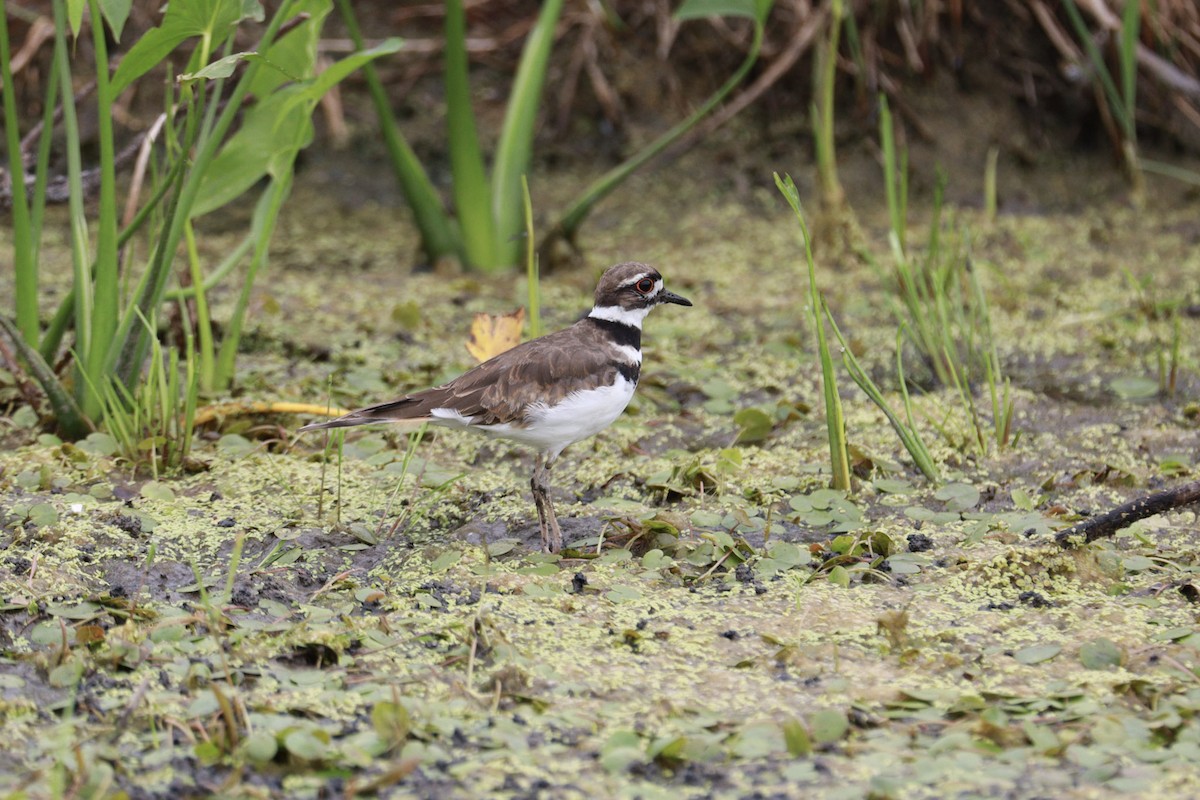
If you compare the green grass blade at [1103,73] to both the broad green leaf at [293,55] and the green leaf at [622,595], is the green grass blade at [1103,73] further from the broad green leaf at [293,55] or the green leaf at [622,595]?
the green leaf at [622,595]

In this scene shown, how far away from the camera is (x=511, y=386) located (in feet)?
12.1

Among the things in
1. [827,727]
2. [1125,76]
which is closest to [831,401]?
[827,727]

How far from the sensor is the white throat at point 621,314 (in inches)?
159

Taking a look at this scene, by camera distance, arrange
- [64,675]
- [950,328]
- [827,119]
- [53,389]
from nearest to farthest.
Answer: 1. [64,675]
2. [53,389]
3. [950,328]
4. [827,119]

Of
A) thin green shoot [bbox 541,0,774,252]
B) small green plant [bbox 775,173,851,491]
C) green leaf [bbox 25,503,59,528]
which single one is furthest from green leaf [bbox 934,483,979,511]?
green leaf [bbox 25,503,59,528]

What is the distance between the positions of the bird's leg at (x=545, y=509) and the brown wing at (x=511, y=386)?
0.17 metres

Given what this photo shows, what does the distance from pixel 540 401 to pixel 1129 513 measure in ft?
4.94

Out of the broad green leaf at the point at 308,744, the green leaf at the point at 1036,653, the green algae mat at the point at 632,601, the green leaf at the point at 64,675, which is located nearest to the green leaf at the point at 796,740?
the green algae mat at the point at 632,601

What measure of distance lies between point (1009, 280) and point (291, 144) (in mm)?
3298

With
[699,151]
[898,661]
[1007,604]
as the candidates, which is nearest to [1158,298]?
[699,151]

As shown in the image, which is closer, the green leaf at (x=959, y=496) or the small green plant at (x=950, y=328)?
the green leaf at (x=959, y=496)

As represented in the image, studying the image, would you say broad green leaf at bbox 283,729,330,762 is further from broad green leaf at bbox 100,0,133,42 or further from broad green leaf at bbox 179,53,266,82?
broad green leaf at bbox 100,0,133,42

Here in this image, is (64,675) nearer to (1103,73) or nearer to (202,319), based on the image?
(202,319)

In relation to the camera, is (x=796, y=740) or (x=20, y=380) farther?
(x=20, y=380)
